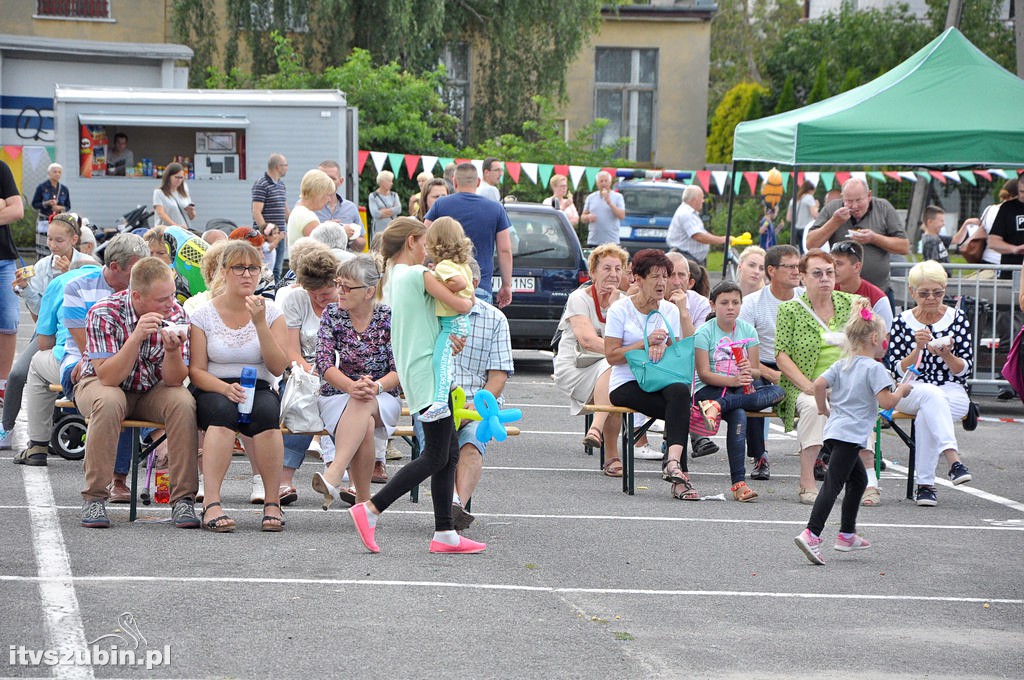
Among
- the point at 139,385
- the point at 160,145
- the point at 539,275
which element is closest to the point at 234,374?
the point at 139,385

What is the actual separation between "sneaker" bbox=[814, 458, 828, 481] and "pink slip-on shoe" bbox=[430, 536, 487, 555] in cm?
352

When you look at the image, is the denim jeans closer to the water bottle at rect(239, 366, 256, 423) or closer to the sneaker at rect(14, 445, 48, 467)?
the water bottle at rect(239, 366, 256, 423)

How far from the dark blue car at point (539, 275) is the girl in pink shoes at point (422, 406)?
330 inches

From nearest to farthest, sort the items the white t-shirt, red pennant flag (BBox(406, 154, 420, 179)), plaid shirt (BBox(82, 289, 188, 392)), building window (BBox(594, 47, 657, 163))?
plaid shirt (BBox(82, 289, 188, 392)) → the white t-shirt → red pennant flag (BBox(406, 154, 420, 179)) → building window (BBox(594, 47, 657, 163))

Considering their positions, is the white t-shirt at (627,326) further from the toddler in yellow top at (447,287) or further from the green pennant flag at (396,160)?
the green pennant flag at (396,160)

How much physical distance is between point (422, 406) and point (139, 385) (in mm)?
1721

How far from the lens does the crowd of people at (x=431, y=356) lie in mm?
7938

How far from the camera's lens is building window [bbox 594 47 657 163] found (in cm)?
3781

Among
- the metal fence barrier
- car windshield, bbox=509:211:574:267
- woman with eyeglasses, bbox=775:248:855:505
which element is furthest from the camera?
car windshield, bbox=509:211:574:267

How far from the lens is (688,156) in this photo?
126 feet

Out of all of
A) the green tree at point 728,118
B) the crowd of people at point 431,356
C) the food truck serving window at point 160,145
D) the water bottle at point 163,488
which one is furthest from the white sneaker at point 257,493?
the green tree at point 728,118

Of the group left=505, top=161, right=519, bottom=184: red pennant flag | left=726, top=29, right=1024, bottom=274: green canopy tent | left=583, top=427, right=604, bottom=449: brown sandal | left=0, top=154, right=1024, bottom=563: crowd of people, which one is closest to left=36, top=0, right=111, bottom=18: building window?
left=505, top=161, right=519, bottom=184: red pennant flag

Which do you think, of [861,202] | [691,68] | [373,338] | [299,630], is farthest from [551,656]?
[691,68]

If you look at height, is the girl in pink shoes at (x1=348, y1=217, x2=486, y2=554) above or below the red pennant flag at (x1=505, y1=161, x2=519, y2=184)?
below
